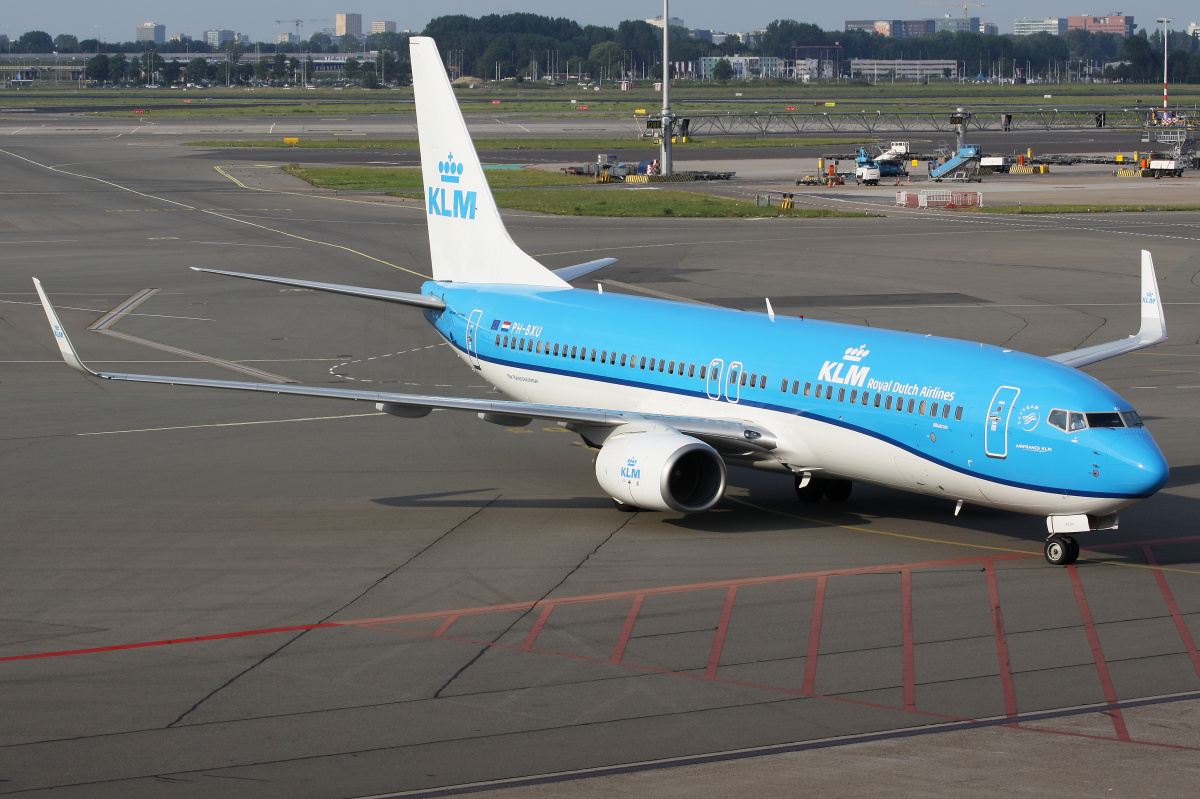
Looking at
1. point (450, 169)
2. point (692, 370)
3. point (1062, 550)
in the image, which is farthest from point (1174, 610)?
point (450, 169)

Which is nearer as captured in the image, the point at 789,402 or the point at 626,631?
the point at 626,631

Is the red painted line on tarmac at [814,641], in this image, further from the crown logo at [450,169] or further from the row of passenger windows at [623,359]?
the crown logo at [450,169]

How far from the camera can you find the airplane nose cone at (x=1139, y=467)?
24.8m

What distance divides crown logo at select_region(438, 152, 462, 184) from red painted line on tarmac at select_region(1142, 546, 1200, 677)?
21.3m

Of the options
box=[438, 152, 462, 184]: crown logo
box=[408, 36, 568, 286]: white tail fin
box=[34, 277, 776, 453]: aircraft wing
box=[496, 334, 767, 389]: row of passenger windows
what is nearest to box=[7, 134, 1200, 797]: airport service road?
box=[34, 277, 776, 453]: aircraft wing

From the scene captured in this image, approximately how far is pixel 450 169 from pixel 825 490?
1490cm

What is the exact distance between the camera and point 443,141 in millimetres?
38312

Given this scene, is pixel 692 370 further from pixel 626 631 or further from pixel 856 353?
pixel 626 631

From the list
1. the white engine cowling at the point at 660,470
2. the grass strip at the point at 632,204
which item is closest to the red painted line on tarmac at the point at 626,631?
the white engine cowling at the point at 660,470

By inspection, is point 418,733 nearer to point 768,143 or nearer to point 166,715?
point 166,715

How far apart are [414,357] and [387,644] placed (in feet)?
89.1

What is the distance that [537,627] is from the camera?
23359 mm

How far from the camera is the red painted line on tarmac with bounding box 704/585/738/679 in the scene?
21.3 meters

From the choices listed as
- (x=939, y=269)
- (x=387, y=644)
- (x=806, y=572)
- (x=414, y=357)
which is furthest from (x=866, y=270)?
(x=387, y=644)
